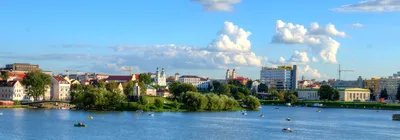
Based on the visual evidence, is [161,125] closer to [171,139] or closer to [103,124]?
[103,124]

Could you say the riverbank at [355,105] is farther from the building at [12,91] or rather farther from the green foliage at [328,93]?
the building at [12,91]

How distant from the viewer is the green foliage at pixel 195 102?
99125mm

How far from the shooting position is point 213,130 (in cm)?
6188

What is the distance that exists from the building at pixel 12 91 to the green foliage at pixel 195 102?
Result: 124ft

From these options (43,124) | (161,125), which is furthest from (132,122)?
(43,124)

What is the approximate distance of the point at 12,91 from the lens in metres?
120

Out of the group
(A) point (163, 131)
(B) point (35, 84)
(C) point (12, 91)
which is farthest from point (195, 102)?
(C) point (12, 91)

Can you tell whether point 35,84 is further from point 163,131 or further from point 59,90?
point 163,131

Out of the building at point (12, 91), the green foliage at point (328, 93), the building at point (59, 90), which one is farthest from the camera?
the green foliage at point (328, 93)

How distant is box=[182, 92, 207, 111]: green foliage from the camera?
99125 millimetres

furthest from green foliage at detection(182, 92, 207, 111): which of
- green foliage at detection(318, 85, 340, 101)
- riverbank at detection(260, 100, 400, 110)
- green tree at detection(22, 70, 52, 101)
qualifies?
green foliage at detection(318, 85, 340, 101)

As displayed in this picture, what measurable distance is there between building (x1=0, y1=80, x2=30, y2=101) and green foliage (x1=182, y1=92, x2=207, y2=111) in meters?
37.7

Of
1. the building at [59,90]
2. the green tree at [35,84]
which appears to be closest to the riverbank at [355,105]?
the building at [59,90]

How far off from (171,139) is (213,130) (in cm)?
1045
